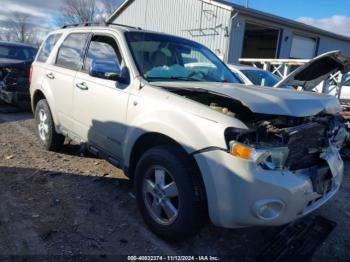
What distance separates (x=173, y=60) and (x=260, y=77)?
5797 mm

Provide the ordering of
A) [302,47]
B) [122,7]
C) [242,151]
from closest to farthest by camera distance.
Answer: [242,151]
[302,47]
[122,7]

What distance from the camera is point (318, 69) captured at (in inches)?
166

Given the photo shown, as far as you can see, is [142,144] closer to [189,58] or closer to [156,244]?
[156,244]

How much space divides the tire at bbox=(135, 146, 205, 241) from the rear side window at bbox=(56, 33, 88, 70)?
197cm

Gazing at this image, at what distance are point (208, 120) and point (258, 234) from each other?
150 centimetres

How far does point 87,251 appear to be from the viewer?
124 inches

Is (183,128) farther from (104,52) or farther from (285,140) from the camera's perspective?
(104,52)

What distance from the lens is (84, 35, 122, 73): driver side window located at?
13.0 ft

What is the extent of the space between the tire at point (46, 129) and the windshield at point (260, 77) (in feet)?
18.0

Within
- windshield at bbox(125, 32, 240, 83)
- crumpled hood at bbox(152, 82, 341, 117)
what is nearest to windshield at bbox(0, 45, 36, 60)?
windshield at bbox(125, 32, 240, 83)

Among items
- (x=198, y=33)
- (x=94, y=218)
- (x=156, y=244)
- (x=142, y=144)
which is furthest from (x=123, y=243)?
(x=198, y=33)

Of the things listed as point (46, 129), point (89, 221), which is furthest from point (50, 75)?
point (89, 221)

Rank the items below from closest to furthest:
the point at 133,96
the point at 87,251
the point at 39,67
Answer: the point at 87,251, the point at 133,96, the point at 39,67

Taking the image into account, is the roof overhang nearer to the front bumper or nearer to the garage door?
the garage door
